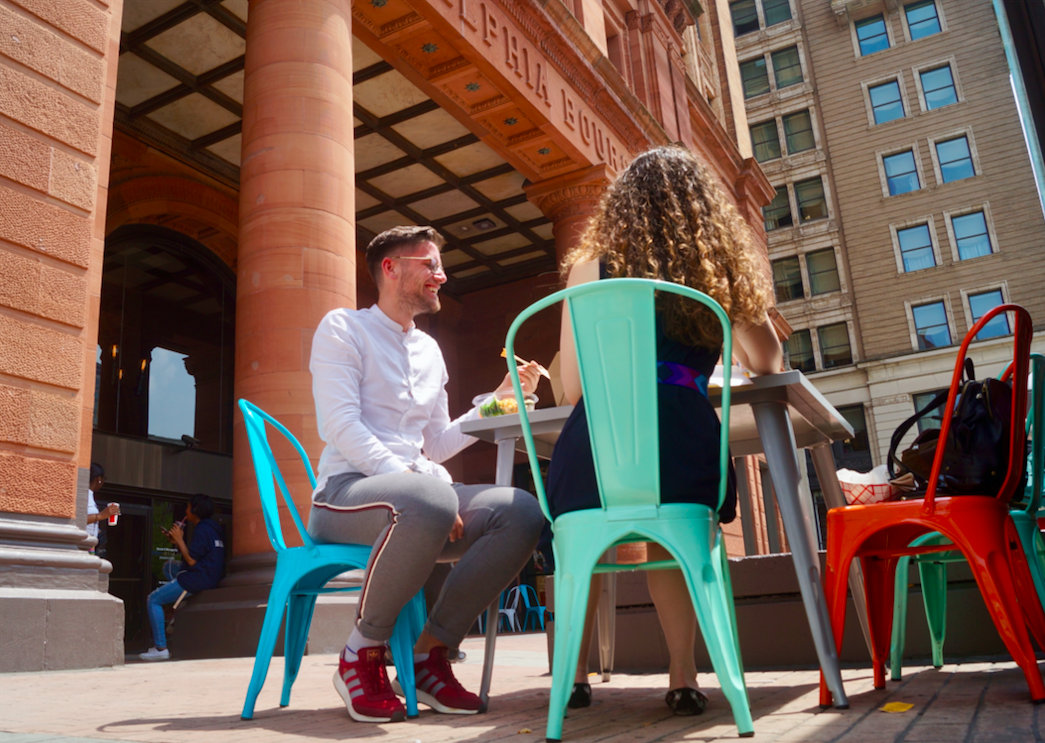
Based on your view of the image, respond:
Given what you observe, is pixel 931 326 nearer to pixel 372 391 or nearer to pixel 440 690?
pixel 372 391

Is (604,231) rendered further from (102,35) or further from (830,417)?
(102,35)

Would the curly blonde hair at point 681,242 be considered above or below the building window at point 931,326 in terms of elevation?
below

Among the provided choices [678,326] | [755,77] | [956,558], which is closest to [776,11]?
[755,77]

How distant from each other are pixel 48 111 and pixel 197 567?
3.88m

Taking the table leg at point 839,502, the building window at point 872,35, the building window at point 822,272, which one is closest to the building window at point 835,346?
the building window at point 822,272

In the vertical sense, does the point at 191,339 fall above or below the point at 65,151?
above

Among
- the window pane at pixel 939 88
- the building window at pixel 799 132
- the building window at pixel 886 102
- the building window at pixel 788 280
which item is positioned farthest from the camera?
the building window at pixel 799 132

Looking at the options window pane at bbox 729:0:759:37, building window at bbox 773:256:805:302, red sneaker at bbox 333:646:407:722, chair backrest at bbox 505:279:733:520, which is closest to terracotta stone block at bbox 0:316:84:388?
red sneaker at bbox 333:646:407:722

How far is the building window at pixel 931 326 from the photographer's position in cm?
3231

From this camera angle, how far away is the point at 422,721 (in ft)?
8.49

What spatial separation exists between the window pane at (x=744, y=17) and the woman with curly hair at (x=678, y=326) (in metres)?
41.0

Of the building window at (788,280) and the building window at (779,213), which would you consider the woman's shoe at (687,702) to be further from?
the building window at (779,213)

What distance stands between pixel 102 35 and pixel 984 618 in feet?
21.9

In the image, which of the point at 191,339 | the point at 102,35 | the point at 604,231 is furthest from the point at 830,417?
the point at 191,339
